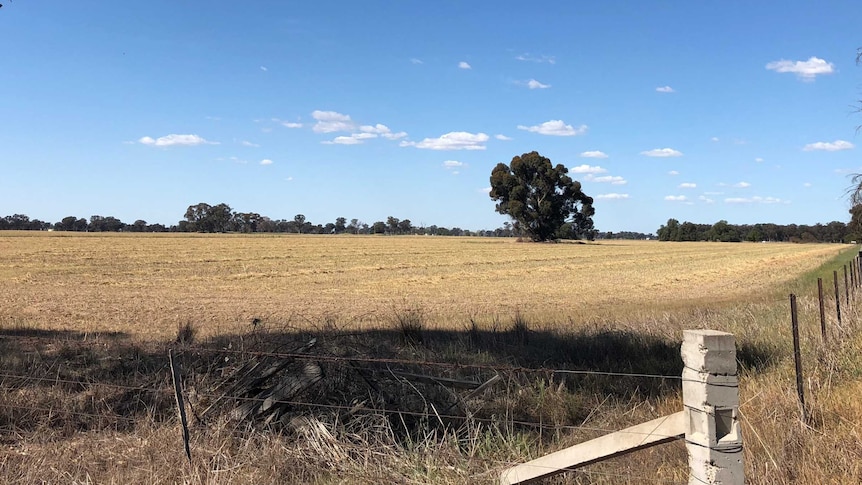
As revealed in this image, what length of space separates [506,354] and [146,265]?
38.5m

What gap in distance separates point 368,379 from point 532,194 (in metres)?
97.1

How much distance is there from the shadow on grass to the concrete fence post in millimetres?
1050

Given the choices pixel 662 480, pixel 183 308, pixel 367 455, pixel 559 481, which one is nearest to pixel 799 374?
pixel 662 480

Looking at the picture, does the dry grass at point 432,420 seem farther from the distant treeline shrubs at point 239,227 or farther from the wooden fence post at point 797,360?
the distant treeline shrubs at point 239,227

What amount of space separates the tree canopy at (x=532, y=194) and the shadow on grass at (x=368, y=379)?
89938 mm

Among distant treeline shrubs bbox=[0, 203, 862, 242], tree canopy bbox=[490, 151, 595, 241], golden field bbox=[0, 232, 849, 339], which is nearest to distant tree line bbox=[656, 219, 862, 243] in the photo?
distant treeline shrubs bbox=[0, 203, 862, 242]

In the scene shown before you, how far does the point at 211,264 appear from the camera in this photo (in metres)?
43.7

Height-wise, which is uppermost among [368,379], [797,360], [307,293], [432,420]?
[797,360]

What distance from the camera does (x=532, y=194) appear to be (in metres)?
101

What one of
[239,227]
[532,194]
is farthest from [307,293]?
[239,227]

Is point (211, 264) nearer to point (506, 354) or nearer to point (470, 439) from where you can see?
point (506, 354)

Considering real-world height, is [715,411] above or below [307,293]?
above

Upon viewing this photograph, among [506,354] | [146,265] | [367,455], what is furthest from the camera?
[146,265]

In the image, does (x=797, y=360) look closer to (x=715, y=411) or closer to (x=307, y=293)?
(x=715, y=411)
